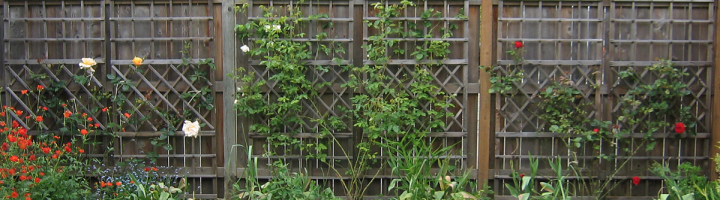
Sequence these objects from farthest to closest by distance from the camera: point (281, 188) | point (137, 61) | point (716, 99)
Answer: point (716, 99) < point (137, 61) < point (281, 188)

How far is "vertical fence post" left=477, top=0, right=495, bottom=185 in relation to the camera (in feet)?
13.4

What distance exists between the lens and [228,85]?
13.5ft

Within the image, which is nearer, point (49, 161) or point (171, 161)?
point (49, 161)

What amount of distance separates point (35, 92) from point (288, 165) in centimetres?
191

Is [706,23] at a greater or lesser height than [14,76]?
greater

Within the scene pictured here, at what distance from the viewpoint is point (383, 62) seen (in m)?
4.02

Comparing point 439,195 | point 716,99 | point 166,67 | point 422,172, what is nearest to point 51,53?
point 166,67

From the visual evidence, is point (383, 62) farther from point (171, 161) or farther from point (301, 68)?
point (171, 161)

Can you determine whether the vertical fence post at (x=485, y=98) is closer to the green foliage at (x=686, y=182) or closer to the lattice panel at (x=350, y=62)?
the lattice panel at (x=350, y=62)

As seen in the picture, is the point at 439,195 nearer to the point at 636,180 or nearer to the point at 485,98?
the point at 485,98

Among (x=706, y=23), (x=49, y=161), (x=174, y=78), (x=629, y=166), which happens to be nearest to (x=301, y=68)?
(x=174, y=78)

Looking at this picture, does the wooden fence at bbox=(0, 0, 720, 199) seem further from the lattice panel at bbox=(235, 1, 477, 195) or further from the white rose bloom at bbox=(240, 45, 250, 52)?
the white rose bloom at bbox=(240, 45, 250, 52)

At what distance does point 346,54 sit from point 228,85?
0.89 meters

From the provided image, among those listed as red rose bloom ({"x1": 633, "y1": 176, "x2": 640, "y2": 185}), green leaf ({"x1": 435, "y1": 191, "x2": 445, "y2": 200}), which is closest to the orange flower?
green leaf ({"x1": 435, "y1": 191, "x2": 445, "y2": 200})
